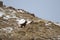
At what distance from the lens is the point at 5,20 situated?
1466cm

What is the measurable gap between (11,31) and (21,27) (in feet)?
3.77

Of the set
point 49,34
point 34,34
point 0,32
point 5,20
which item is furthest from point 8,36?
point 5,20

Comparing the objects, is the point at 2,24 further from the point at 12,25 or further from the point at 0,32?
the point at 0,32

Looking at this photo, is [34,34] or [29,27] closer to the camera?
[34,34]

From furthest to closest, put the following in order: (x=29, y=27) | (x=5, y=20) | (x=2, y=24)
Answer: (x=5, y=20) → (x=2, y=24) → (x=29, y=27)

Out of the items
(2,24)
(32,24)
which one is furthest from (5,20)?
(32,24)

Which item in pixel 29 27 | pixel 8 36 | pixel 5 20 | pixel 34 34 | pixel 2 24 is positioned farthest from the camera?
pixel 5 20

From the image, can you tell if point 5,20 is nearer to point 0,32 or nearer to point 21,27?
point 21,27

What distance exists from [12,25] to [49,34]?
9.05ft

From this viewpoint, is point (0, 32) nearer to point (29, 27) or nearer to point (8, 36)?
point (8, 36)

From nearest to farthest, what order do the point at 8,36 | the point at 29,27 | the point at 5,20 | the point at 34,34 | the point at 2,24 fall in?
the point at 8,36, the point at 34,34, the point at 29,27, the point at 2,24, the point at 5,20

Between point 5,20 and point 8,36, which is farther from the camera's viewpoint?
point 5,20

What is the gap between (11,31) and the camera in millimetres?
11945

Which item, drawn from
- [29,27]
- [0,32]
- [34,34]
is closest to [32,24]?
[29,27]
